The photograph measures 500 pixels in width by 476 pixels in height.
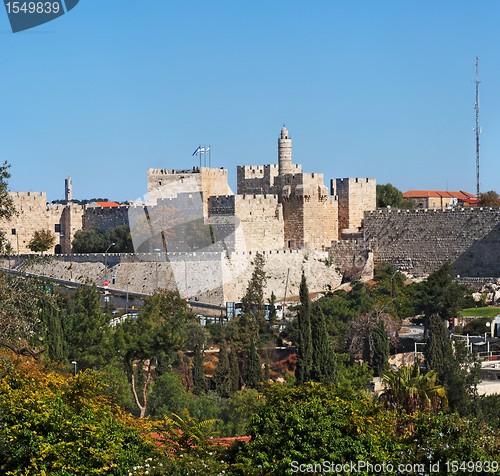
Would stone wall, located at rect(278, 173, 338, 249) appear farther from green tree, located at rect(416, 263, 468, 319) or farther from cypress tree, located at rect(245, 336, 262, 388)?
cypress tree, located at rect(245, 336, 262, 388)

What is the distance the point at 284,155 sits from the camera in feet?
150

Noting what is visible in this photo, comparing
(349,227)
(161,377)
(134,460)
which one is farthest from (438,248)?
(134,460)

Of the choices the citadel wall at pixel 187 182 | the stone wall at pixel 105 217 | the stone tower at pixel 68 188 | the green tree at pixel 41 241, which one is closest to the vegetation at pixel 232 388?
the citadel wall at pixel 187 182

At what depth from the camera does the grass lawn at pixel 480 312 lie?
36750 millimetres

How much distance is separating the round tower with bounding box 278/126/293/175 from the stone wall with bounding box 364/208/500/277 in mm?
3679

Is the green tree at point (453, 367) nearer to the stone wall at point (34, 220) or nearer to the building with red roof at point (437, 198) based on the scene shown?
the stone wall at point (34, 220)

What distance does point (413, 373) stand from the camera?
75.7ft

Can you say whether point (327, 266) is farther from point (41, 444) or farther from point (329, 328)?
point (41, 444)

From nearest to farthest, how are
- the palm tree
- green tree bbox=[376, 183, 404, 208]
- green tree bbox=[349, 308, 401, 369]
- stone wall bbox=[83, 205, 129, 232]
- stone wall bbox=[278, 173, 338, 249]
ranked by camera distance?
the palm tree
green tree bbox=[349, 308, 401, 369]
stone wall bbox=[278, 173, 338, 249]
stone wall bbox=[83, 205, 129, 232]
green tree bbox=[376, 183, 404, 208]

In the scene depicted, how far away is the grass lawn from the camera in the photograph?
36.8 metres

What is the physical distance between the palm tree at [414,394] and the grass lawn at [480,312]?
47.1ft

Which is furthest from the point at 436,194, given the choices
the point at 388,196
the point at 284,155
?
the point at 284,155

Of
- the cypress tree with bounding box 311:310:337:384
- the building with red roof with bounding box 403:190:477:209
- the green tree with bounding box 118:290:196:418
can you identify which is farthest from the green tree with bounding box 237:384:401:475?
the building with red roof with bounding box 403:190:477:209

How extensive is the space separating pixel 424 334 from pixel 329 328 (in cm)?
243
